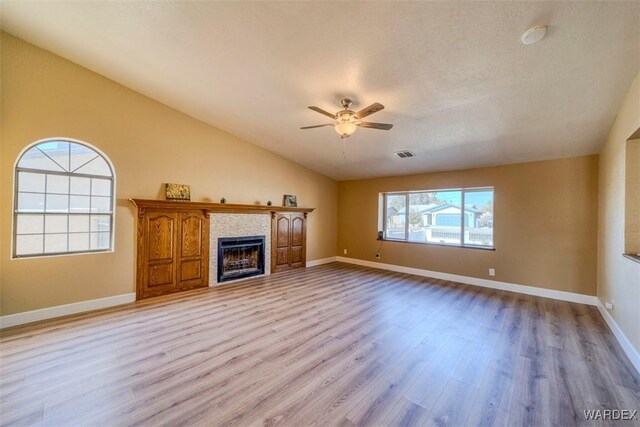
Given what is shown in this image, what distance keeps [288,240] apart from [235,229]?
1520 millimetres

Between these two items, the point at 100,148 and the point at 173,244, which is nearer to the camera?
the point at 100,148

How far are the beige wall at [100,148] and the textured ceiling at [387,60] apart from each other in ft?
1.03

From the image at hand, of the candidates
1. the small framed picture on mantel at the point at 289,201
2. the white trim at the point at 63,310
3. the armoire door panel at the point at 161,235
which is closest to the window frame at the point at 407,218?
the small framed picture on mantel at the point at 289,201

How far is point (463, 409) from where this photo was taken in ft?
6.06

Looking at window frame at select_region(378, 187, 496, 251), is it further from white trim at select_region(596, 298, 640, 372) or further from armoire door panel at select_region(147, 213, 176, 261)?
armoire door panel at select_region(147, 213, 176, 261)

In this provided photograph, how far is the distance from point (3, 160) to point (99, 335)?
8.15 ft

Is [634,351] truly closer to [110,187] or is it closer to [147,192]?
[147,192]

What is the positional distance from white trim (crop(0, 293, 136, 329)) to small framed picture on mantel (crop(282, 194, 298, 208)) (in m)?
3.56

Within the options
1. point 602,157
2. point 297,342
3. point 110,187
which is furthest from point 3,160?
point 602,157

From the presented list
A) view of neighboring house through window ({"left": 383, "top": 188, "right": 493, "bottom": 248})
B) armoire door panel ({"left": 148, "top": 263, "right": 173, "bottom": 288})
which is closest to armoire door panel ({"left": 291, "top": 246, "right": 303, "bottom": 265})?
view of neighboring house through window ({"left": 383, "top": 188, "right": 493, "bottom": 248})

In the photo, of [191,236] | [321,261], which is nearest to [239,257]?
[191,236]

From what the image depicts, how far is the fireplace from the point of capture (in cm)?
521

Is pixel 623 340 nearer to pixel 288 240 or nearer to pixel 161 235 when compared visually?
pixel 288 240

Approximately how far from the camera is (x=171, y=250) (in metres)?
4.51
